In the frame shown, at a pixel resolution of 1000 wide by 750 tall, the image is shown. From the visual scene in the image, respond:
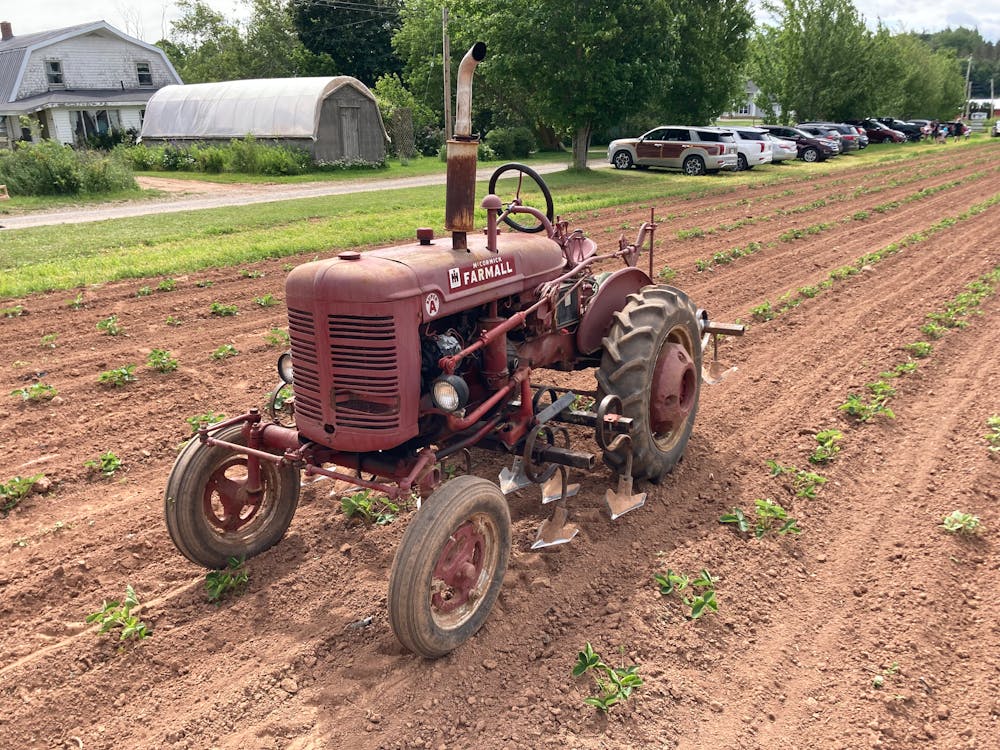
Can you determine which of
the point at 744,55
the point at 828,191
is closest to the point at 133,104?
the point at 744,55

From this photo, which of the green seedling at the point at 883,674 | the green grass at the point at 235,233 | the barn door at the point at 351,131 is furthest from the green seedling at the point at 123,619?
the barn door at the point at 351,131

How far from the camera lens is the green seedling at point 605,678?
322 cm

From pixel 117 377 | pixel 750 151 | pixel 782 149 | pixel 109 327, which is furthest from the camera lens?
pixel 782 149

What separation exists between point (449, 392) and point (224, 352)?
454cm

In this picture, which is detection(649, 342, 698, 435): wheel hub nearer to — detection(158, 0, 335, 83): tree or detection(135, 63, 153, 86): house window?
detection(135, 63, 153, 86): house window

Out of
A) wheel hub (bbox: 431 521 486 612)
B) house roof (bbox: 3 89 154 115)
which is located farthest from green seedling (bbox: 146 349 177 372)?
house roof (bbox: 3 89 154 115)

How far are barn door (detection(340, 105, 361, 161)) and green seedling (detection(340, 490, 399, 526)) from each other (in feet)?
87.5

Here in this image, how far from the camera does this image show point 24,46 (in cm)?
3497

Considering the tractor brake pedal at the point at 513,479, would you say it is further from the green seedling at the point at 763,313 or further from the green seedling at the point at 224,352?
the green seedling at the point at 763,313

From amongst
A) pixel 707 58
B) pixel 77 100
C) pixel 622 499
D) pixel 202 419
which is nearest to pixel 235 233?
pixel 202 419

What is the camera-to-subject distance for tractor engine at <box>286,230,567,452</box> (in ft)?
11.5

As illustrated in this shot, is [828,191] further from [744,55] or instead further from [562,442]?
[562,442]

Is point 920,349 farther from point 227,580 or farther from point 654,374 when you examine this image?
point 227,580

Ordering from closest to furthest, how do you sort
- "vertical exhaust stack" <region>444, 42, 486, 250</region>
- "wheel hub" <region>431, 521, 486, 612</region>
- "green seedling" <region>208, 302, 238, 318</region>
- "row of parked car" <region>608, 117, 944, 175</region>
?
"wheel hub" <region>431, 521, 486, 612</region> → "vertical exhaust stack" <region>444, 42, 486, 250</region> → "green seedling" <region>208, 302, 238, 318</region> → "row of parked car" <region>608, 117, 944, 175</region>
